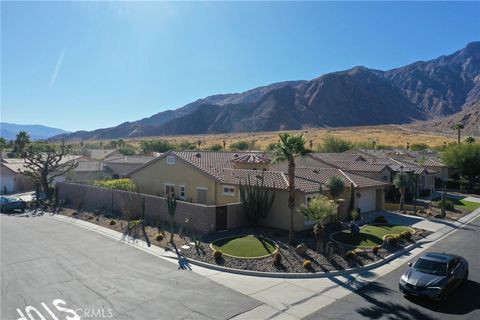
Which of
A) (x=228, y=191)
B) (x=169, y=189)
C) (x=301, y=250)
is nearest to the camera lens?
(x=301, y=250)

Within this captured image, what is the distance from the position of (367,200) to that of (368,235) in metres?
9.78

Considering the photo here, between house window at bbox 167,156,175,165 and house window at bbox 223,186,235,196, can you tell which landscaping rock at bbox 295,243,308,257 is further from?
house window at bbox 167,156,175,165

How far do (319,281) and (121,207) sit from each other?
19.1m

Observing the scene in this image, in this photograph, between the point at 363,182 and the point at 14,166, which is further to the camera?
the point at 14,166

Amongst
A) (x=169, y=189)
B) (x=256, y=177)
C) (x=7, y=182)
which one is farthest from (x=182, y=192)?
(x=7, y=182)

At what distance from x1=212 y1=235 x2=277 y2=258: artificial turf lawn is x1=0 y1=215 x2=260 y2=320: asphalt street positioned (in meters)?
3.22

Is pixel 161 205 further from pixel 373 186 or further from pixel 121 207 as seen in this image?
pixel 373 186

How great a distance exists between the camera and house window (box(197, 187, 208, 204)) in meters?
30.4

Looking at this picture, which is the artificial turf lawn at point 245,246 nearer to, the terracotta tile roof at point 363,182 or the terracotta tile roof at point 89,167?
the terracotta tile roof at point 363,182

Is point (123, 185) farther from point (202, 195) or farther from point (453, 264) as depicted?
point (453, 264)

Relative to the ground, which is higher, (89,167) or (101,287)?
(89,167)

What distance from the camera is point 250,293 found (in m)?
15.1

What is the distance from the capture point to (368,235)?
79.7ft

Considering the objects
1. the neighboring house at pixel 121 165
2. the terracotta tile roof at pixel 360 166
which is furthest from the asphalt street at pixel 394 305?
the neighboring house at pixel 121 165
